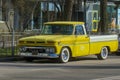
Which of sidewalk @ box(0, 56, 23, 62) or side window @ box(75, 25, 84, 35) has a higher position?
side window @ box(75, 25, 84, 35)

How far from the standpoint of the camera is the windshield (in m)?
23.2

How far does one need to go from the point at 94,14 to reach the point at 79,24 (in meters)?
36.9

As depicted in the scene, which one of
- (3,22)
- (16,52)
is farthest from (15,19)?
(16,52)

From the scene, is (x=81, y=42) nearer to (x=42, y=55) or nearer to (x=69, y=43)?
(x=69, y=43)

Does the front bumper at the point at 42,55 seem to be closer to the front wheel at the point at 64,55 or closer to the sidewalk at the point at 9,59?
the front wheel at the point at 64,55

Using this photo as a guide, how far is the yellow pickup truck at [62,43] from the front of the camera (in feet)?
71.5

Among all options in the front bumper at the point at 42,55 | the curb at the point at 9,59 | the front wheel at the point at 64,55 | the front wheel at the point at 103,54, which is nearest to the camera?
the front bumper at the point at 42,55

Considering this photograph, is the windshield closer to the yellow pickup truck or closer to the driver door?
the yellow pickup truck

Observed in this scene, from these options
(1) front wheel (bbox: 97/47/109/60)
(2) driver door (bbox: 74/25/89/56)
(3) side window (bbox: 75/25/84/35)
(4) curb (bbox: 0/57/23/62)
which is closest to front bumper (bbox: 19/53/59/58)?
(4) curb (bbox: 0/57/23/62)

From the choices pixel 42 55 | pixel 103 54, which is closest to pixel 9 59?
pixel 42 55

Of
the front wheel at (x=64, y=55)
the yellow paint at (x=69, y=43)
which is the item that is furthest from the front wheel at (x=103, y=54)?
the front wheel at (x=64, y=55)

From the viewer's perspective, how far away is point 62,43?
22.0 meters

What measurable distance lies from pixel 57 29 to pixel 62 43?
158 centimetres

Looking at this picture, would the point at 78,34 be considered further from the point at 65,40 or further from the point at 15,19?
the point at 15,19
